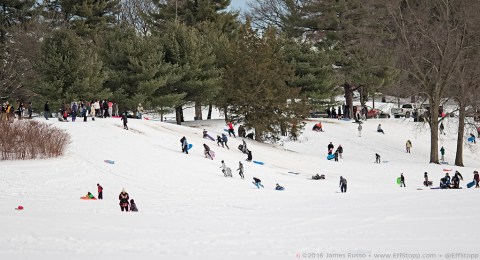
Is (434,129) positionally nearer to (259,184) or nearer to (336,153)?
(336,153)

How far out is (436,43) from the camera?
130ft

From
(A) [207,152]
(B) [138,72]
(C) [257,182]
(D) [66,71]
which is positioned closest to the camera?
(C) [257,182]

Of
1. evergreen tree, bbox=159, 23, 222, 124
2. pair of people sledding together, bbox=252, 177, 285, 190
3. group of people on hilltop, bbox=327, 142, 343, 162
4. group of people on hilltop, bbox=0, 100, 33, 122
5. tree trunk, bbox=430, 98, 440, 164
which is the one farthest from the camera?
evergreen tree, bbox=159, 23, 222, 124

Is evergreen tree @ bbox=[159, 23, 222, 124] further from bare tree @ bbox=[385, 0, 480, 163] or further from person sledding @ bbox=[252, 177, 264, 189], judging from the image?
person sledding @ bbox=[252, 177, 264, 189]

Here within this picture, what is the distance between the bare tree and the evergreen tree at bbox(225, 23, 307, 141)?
27.4 ft

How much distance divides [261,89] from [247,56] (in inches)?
101

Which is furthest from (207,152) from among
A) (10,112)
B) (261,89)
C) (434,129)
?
(434,129)

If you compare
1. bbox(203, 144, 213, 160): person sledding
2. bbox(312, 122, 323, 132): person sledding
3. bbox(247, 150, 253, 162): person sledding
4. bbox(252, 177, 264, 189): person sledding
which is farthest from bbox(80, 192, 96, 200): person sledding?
bbox(312, 122, 323, 132): person sledding

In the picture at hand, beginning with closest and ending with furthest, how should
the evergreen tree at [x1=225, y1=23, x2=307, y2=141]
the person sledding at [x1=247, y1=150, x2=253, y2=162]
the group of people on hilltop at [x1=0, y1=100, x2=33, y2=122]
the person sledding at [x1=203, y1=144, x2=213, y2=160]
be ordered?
the group of people on hilltop at [x1=0, y1=100, x2=33, y2=122]
the person sledding at [x1=203, y1=144, x2=213, y2=160]
the person sledding at [x1=247, y1=150, x2=253, y2=162]
the evergreen tree at [x1=225, y1=23, x2=307, y2=141]

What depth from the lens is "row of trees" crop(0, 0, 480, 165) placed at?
41.3m

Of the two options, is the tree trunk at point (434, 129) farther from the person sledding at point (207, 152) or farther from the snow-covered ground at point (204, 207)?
the person sledding at point (207, 152)

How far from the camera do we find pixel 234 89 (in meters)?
43.4

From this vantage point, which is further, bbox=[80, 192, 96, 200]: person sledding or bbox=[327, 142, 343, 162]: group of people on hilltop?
bbox=[327, 142, 343, 162]: group of people on hilltop

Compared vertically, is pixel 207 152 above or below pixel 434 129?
below
